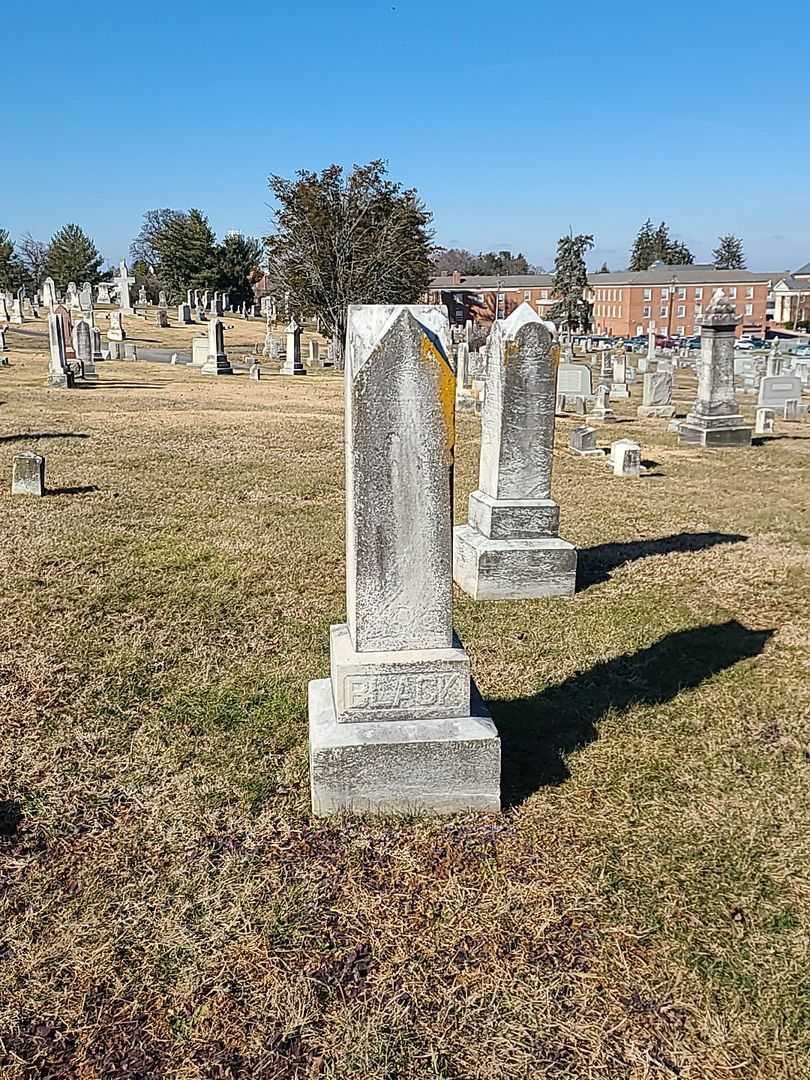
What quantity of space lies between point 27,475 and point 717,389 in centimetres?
1173

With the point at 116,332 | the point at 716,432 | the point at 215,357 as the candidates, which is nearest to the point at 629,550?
the point at 716,432

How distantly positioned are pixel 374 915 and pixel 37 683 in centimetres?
289

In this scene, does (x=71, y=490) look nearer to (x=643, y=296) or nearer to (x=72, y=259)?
(x=72, y=259)

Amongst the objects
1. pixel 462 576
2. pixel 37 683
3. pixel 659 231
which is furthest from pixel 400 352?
pixel 659 231

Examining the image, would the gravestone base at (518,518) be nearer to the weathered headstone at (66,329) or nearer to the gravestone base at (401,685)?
the gravestone base at (401,685)

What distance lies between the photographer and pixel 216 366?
1071 inches

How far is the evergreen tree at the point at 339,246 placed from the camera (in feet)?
106

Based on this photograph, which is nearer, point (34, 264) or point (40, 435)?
point (40, 435)

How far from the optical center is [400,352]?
3447 mm

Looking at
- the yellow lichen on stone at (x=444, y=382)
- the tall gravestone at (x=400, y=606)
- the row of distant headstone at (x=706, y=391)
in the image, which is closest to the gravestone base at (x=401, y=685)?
the tall gravestone at (x=400, y=606)

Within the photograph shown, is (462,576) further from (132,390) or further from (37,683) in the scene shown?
(132,390)

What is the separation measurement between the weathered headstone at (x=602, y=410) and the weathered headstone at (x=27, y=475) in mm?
12898

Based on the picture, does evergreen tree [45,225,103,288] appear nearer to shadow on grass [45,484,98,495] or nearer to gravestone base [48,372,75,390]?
gravestone base [48,372,75,390]

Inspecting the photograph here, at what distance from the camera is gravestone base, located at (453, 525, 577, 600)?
6.75 meters
